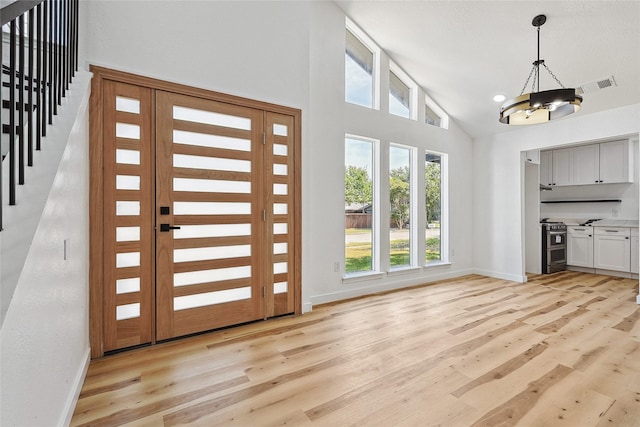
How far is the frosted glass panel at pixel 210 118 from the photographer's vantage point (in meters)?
2.92

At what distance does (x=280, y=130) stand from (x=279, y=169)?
1.43 ft

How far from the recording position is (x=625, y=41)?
11.4 ft

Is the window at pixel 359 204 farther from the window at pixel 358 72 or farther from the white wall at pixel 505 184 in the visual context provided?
the white wall at pixel 505 184

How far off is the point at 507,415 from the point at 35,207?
8.46ft

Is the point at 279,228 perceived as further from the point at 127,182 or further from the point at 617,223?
the point at 617,223

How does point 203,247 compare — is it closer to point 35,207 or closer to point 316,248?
point 316,248


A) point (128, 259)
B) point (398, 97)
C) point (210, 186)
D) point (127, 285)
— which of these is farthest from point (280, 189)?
point (398, 97)

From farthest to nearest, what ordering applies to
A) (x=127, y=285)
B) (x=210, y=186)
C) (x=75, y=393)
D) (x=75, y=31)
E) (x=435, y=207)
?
1. (x=435, y=207)
2. (x=210, y=186)
3. (x=127, y=285)
4. (x=75, y=31)
5. (x=75, y=393)

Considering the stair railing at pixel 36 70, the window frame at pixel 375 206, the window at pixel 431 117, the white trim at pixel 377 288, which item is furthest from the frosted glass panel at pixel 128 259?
the window at pixel 431 117

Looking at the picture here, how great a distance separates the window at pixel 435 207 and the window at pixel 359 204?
122 cm

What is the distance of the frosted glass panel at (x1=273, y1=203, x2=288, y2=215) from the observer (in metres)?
3.47

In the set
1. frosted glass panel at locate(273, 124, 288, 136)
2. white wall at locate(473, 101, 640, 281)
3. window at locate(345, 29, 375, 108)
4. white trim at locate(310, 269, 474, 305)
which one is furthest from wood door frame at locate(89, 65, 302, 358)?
white wall at locate(473, 101, 640, 281)

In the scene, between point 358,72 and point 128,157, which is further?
point 358,72

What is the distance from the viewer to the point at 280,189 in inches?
138
